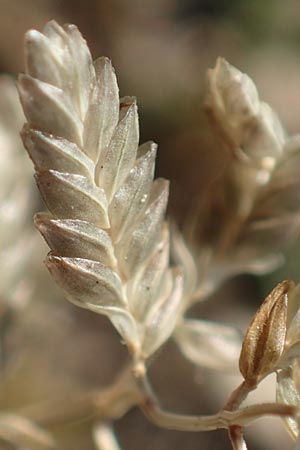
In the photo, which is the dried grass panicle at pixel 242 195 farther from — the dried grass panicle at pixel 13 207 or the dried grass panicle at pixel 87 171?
the dried grass panicle at pixel 13 207

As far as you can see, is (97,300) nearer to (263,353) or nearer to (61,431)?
(263,353)

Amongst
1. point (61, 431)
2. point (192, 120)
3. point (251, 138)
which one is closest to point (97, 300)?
point (251, 138)

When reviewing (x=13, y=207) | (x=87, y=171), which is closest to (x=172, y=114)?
(x=13, y=207)

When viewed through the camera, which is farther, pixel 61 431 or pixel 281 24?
pixel 281 24

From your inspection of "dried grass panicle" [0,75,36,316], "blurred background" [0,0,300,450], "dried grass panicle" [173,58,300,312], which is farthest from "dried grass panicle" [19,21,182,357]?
"blurred background" [0,0,300,450]

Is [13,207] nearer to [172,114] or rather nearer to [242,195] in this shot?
[242,195]
